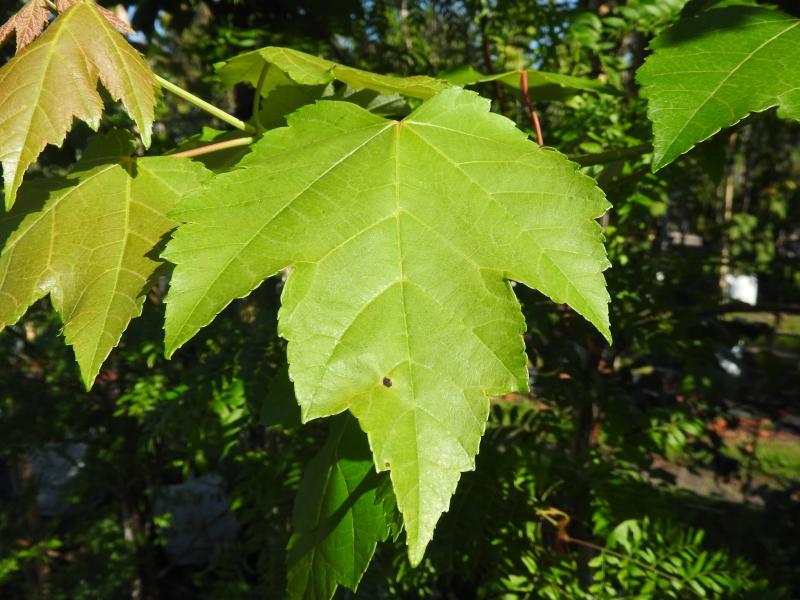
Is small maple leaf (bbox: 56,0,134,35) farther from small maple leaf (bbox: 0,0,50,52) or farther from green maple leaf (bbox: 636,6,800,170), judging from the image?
green maple leaf (bbox: 636,6,800,170)

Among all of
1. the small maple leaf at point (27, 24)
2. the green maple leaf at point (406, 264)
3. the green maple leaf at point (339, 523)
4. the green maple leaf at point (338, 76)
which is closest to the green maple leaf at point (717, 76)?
the green maple leaf at point (406, 264)

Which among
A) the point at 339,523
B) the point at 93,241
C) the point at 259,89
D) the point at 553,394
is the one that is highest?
the point at 259,89

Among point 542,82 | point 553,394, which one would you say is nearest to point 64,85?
point 542,82

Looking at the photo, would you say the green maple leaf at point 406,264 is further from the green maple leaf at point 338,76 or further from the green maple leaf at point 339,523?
the green maple leaf at point 339,523

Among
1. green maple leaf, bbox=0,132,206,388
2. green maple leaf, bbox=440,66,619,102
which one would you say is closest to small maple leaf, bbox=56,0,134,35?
green maple leaf, bbox=0,132,206,388

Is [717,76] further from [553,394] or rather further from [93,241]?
[553,394]

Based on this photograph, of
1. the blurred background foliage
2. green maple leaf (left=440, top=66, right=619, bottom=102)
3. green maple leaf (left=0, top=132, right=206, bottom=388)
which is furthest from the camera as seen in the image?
the blurred background foliage
